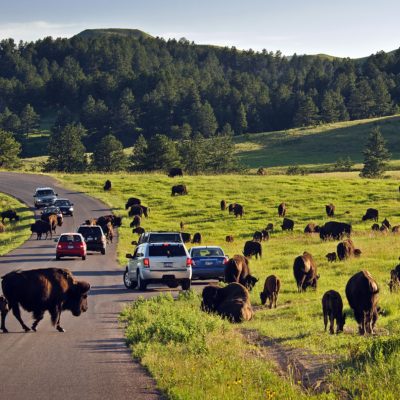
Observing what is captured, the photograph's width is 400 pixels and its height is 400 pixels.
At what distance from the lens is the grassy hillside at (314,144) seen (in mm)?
146125

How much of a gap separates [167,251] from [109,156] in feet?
338

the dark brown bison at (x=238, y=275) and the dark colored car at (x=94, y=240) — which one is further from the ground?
the dark brown bison at (x=238, y=275)

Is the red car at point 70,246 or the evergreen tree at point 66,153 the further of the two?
the evergreen tree at point 66,153

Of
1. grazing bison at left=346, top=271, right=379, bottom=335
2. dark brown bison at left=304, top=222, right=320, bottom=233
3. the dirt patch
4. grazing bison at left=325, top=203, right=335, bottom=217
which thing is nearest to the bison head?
the dirt patch

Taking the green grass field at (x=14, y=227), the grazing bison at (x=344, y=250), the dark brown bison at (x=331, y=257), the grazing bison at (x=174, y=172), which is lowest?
the green grass field at (x=14, y=227)

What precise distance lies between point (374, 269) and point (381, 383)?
20073mm

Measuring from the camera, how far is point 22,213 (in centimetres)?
6906

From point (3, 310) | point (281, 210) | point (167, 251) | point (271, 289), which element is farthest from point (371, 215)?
point (3, 310)

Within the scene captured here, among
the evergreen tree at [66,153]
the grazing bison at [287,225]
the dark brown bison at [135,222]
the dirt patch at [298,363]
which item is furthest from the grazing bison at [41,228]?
the evergreen tree at [66,153]

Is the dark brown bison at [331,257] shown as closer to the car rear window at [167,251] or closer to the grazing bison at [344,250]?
the grazing bison at [344,250]

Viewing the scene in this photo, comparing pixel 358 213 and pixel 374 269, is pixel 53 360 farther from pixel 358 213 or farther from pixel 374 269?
pixel 358 213

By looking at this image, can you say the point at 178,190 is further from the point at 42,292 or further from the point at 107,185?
the point at 42,292

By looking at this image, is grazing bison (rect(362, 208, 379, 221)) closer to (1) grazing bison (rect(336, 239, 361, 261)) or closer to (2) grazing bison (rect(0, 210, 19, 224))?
(1) grazing bison (rect(336, 239, 361, 261))

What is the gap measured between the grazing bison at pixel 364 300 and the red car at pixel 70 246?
24999 mm
